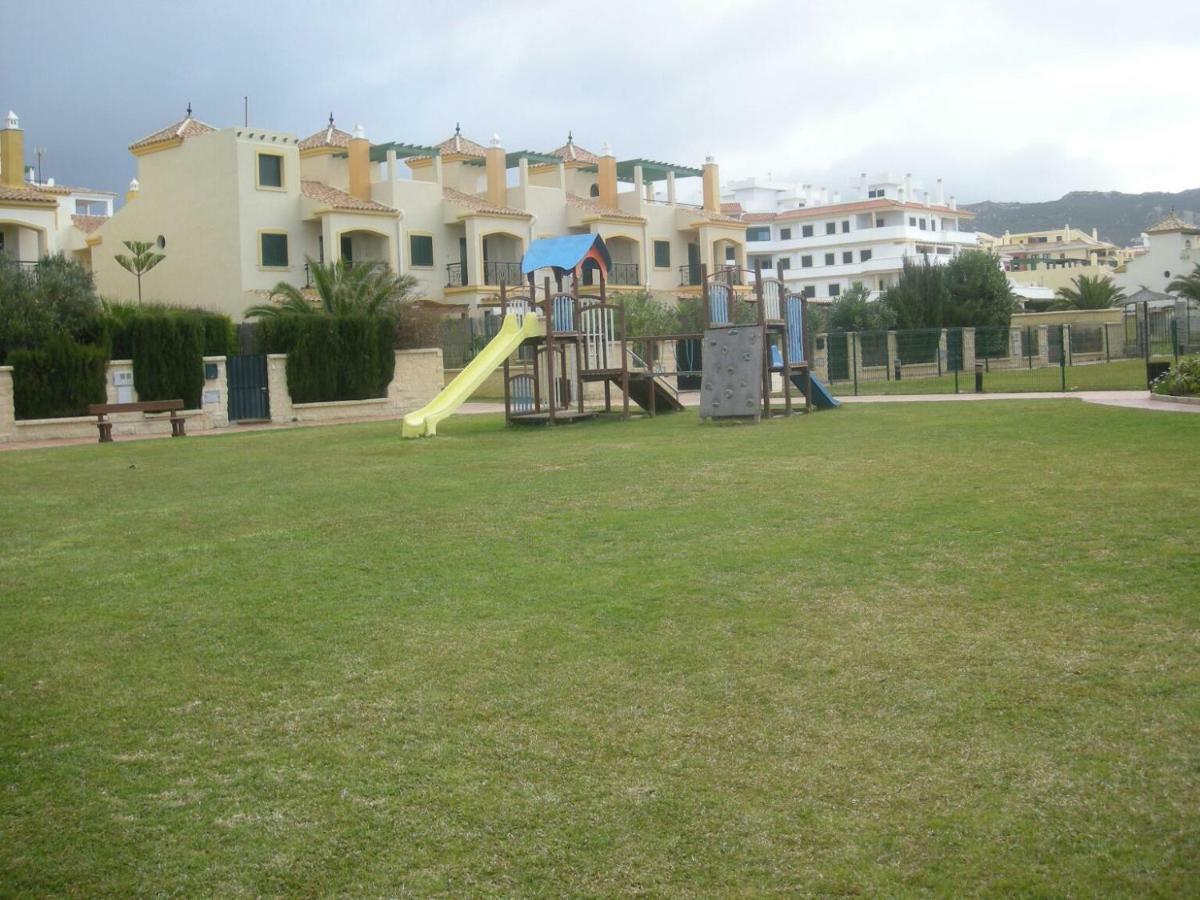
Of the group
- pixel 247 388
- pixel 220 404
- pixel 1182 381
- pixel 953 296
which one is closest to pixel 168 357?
pixel 220 404

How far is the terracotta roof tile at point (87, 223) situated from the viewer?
201ft

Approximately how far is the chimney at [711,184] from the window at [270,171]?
2833 cm

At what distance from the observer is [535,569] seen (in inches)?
348

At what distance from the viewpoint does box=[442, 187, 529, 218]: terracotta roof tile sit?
57.0m

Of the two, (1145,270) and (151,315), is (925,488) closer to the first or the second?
(151,315)

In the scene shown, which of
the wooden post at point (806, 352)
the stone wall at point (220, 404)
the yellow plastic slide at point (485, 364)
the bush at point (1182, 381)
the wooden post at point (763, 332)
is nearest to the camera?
the bush at point (1182, 381)

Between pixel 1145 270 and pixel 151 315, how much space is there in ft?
211

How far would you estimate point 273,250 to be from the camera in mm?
50594

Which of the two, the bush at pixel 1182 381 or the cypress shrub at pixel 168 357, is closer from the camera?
the bush at pixel 1182 381

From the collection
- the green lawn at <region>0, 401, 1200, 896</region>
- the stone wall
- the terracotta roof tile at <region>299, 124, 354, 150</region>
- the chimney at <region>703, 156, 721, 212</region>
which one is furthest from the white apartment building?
the green lawn at <region>0, 401, 1200, 896</region>

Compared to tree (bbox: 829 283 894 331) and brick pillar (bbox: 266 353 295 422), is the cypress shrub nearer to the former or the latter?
brick pillar (bbox: 266 353 295 422)

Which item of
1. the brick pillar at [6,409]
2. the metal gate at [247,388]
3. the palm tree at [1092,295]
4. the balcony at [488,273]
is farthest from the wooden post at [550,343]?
the palm tree at [1092,295]

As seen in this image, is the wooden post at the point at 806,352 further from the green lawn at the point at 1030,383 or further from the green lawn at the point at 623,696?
the green lawn at the point at 623,696

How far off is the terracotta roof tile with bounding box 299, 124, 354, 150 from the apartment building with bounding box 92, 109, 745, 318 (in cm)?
11
